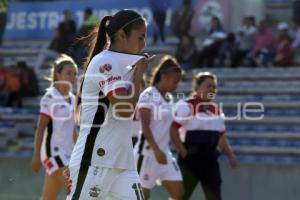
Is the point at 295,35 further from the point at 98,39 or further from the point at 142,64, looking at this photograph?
the point at 142,64

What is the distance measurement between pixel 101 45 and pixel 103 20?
6.6 inches

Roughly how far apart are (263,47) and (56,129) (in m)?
8.26

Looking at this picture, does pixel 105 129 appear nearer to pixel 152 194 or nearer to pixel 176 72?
pixel 176 72

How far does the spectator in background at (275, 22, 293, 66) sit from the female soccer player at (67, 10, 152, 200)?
1080 centimetres

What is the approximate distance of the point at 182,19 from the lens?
18.2 meters

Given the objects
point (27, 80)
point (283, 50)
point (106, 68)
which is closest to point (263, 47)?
point (283, 50)

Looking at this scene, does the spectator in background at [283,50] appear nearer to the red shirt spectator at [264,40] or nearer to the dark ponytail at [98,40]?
the red shirt spectator at [264,40]

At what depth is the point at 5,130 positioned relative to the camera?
1738 centimetres

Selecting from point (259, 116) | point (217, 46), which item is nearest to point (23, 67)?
point (217, 46)

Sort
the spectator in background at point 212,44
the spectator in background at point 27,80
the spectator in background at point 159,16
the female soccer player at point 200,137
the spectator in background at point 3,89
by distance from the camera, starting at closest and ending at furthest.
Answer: the female soccer player at point 200,137
the spectator in background at point 212,44
the spectator in background at point 27,80
the spectator in background at point 3,89
the spectator in background at point 159,16

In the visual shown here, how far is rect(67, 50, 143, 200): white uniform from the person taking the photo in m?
5.63

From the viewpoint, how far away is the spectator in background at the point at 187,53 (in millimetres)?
17406

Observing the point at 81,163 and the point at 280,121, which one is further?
the point at 280,121

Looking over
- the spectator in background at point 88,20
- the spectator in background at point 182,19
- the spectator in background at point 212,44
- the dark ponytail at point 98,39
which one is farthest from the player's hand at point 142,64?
the spectator in background at point 88,20
